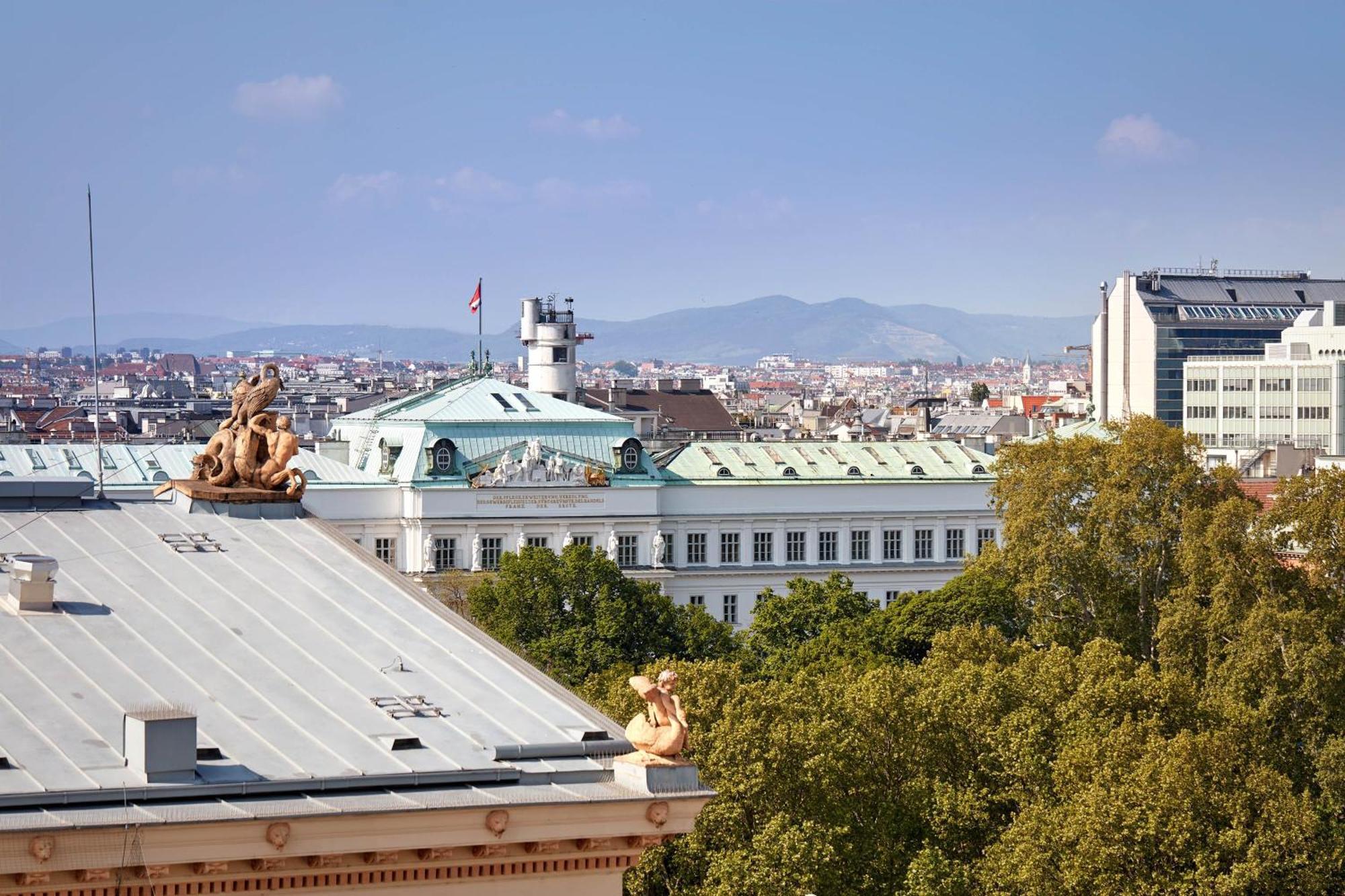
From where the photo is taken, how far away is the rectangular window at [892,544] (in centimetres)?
14050

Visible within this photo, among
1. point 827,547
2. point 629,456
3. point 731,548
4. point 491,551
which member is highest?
point 629,456

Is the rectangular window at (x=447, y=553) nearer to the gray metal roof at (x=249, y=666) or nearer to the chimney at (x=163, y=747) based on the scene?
the gray metal roof at (x=249, y=666)

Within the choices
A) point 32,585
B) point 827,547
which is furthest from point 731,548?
point 32,585

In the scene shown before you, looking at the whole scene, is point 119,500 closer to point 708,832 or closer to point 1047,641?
point 708,832

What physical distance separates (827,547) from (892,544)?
3687mm

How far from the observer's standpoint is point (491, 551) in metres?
131

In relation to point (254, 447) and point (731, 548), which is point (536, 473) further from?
point (254, 447)

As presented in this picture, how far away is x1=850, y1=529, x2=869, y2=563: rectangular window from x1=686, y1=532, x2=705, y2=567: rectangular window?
821 cm

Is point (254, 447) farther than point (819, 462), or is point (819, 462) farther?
point (819, 462)

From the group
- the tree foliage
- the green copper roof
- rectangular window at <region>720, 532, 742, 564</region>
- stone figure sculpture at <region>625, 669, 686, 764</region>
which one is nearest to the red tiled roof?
rectangular window at <region>720, 532, 742, 564</region>

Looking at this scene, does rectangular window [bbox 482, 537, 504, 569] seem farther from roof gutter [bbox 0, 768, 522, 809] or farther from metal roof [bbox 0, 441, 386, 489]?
roof gutter [bbox 0, 768, 522, 809]

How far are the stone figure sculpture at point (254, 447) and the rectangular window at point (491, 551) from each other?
94407 millimetres

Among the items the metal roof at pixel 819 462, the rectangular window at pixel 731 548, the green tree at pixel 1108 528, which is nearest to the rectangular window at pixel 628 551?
the metal roof at pixel 819 462

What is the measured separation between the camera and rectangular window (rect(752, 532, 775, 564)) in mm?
137625
